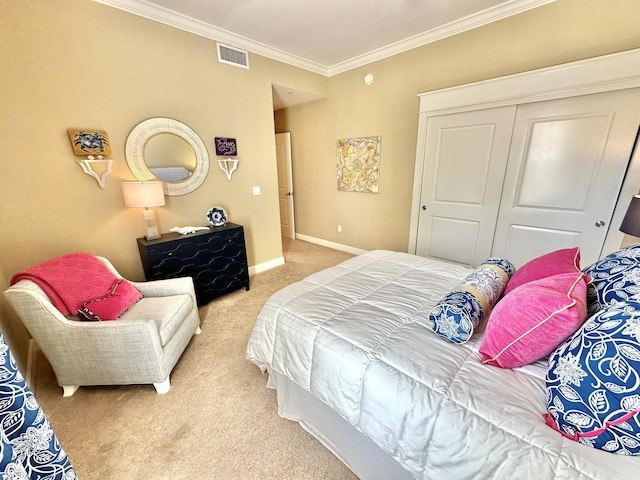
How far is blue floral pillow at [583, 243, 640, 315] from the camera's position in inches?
36.1

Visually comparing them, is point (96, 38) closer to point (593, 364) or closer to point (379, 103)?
point (379, 103)

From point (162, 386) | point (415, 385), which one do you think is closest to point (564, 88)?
point (415, 385)

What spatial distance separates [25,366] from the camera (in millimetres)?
1785

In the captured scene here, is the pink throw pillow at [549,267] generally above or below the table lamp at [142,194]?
below

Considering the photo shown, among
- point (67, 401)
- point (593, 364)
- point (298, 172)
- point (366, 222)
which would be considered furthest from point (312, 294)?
point (298, 172)

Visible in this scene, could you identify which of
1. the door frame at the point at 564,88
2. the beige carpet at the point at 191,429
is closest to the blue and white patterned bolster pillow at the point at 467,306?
the beige carpet at the point at 191,429

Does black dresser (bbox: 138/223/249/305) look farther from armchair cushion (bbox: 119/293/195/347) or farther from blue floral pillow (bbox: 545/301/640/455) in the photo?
blue floral pillow (bbox: 545/301/640/455)

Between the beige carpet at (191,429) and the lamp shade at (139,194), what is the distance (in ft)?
4.41

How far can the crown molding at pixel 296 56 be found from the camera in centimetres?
226

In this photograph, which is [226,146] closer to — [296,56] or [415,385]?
[296,56]

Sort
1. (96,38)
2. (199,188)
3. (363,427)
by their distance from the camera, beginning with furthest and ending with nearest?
(199,188), (96,38), (363,427)

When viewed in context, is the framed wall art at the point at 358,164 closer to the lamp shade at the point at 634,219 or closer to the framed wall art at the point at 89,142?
the lamp shade at the point at 634,219

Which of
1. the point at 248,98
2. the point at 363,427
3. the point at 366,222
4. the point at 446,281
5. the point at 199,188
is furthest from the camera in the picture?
the point at 366,222

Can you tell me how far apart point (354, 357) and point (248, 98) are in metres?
3.14
